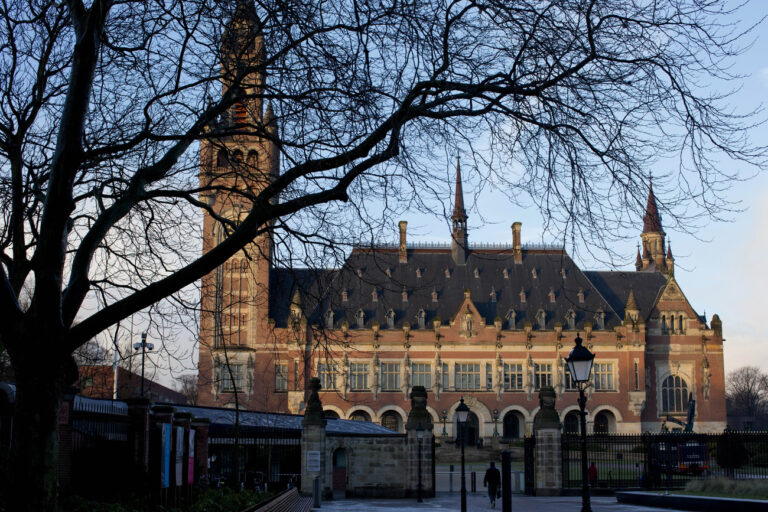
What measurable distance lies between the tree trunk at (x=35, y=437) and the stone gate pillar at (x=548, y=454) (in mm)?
21668

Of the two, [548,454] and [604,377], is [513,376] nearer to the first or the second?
[604,377]

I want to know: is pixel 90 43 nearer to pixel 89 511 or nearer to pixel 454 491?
pixel 89 511

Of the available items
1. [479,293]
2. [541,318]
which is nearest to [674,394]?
[541,318]

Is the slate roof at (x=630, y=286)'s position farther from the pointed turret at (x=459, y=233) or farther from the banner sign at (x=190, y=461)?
the banner sign at (x=190, y=461)

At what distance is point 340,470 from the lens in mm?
29156

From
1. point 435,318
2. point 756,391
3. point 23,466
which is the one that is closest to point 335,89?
point 23,466

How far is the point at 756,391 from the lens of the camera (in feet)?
391

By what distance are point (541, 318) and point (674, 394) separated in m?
10.5

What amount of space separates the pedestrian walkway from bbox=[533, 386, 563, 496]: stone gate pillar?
1.75 ft

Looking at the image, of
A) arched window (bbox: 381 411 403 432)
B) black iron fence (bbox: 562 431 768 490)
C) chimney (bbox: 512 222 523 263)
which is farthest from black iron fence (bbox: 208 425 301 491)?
chimney (bbox: 512 222 523 263)

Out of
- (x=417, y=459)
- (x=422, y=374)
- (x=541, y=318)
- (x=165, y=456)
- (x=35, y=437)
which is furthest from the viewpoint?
(x=541, y=318)

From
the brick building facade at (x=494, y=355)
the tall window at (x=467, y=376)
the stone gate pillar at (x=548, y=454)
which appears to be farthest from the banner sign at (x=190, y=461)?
the tall window at (x=467, y=376)

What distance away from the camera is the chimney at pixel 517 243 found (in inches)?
2539

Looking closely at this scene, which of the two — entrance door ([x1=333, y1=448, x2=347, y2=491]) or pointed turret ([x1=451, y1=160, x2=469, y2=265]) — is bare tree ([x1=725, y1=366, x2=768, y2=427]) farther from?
entrance door ([x1=333, y1=448, x2=347, y2=491])
